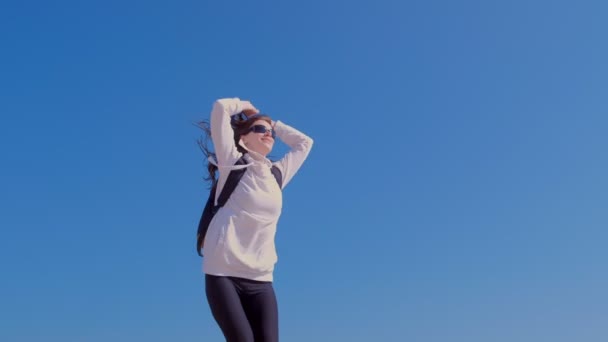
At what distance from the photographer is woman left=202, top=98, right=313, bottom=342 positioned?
795 cm

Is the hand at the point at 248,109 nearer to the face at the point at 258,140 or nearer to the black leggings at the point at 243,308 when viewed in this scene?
the face at the point at 258,140

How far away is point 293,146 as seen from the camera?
9.53 m

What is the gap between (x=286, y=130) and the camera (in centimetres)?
959

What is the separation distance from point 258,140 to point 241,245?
1386mm

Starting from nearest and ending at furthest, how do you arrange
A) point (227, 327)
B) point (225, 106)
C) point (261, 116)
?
point (227, 327) → point (225, 106) → point (261, 116)

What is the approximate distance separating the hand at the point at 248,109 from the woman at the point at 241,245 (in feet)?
0.08

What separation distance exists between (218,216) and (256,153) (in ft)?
3.15

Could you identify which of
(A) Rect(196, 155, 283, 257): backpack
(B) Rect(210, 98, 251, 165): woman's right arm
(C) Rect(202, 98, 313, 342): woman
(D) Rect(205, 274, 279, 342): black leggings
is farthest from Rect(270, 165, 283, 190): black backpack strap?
(D) Rect(205, 274, 279, 342): black leggings

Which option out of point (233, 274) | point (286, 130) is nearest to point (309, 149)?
point (286, 130)

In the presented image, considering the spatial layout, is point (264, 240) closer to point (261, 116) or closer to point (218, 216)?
point (218, 216)

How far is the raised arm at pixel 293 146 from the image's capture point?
9.19 metres

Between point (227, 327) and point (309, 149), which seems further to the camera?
point (309, 149)

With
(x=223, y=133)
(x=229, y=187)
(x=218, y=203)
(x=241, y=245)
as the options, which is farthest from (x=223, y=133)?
(x=241, y=245)

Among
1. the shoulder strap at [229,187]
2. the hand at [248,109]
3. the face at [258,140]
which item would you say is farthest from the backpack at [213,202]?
the hand at [248,109]
